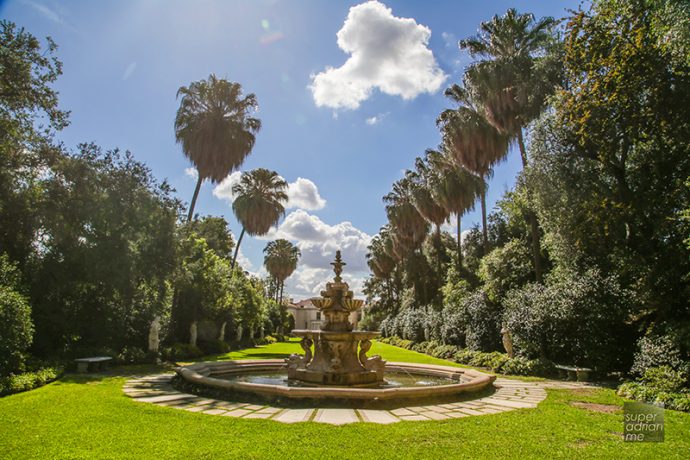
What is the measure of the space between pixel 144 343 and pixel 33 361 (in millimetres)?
7566

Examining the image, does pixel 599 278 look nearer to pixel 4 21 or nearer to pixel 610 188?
pixel 610 188

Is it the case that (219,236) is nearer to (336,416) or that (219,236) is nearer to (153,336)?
(153,336)

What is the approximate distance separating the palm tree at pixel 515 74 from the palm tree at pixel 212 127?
1382cm

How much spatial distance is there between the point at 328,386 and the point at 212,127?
1854 cm

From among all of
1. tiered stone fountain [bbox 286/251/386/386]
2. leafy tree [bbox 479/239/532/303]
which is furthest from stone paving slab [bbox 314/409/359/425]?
leafy tree [bbox 479/239/532/303]

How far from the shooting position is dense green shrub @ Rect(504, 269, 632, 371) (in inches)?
542

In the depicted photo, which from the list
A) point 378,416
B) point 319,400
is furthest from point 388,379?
point 378,416

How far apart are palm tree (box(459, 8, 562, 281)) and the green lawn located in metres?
13.1

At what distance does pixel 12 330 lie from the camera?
10461 millimetres

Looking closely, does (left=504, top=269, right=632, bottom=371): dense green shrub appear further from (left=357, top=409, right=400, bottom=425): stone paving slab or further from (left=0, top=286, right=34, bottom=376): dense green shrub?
(left=0, top=286, right=34, bottom=376): dense green shrub

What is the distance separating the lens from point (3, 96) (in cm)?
1305

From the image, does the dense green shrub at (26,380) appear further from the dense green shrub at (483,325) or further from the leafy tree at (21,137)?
the dense green shrub at (483,325)

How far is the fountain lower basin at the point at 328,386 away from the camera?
26.3ft

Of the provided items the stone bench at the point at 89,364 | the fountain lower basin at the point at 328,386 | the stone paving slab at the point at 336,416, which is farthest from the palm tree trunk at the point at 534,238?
the stone bench at the point at 89,364
